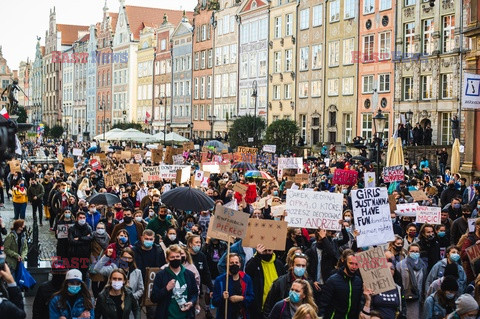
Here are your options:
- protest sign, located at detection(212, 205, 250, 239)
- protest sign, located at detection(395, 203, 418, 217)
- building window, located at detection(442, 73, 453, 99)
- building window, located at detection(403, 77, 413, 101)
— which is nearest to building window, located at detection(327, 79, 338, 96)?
building window, located at detection(403, 77, 413, 101)

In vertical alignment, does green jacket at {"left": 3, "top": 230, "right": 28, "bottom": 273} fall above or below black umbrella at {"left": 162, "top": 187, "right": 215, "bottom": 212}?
below

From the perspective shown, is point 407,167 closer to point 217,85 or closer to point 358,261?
point 358,261

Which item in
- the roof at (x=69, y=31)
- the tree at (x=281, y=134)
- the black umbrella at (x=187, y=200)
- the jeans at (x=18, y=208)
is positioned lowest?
the jeans at (x=18, y=208)

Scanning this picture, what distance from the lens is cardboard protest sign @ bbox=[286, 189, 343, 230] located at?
1203 centimetres

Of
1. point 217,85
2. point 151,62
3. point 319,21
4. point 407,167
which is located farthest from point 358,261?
point 151,62

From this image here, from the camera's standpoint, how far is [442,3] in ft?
129

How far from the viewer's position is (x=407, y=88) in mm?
42906

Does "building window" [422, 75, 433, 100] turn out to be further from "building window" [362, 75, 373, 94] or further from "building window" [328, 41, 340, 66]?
"building window" [328, 41, 340, 66]

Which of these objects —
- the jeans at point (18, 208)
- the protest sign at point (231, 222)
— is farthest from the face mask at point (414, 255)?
the jeans at point (18, 208)

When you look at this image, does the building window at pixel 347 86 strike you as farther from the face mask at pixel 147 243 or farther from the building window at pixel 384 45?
the face mask at pixel 147 243

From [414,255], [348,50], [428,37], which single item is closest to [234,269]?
[414,255]

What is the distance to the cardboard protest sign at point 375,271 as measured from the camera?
8695 mm

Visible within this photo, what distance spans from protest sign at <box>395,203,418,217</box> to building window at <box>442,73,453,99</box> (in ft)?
78.5

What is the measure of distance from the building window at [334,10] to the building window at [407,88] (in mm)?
7666
